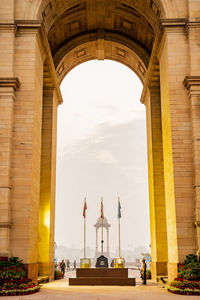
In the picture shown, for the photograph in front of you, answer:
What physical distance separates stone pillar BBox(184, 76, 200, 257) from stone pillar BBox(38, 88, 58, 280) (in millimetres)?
11373

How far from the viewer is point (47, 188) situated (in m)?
27.3

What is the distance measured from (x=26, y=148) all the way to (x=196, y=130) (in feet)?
30.2

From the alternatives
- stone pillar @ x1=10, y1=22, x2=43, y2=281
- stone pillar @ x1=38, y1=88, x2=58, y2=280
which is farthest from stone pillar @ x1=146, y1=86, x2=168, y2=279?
stone pillar @ x1=10, y1=22, x2=43, y2=281

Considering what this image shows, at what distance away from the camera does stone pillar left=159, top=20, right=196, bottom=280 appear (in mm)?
19359

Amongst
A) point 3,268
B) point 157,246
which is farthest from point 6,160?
point 157,246

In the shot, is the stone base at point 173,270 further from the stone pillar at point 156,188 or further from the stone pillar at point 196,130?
the stone pillar at point 156,188

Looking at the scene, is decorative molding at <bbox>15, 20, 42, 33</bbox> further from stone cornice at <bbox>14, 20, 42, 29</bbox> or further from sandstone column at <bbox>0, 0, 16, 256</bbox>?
sandstone column at <bbox>0, 0, 16, 256</bbox>

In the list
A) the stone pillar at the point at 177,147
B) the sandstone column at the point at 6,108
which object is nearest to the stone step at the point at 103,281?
the stone pillar at the point at 177,147

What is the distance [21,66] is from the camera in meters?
21.7

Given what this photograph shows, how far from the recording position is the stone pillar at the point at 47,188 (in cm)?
2609

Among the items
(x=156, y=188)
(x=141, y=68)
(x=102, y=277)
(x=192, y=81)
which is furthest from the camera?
(x=141, y=68)

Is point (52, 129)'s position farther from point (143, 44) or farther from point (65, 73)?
point (143, 44)

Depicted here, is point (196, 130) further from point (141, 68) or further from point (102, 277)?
point (141, 68)

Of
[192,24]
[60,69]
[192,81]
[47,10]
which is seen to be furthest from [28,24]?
[60,69]
